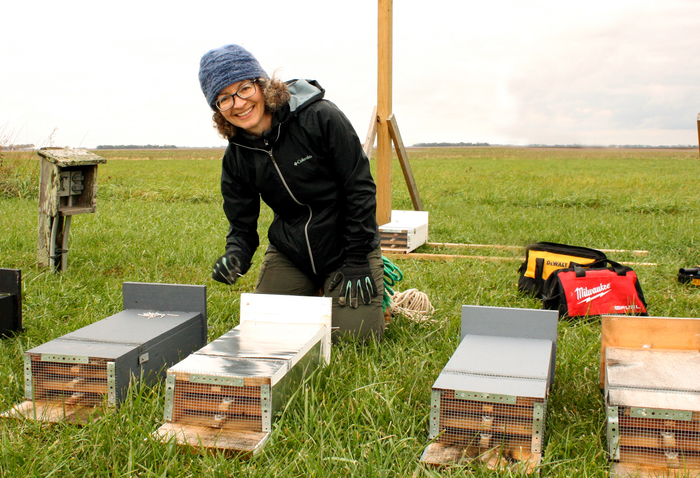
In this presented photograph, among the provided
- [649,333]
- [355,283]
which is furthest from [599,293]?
[355,283]

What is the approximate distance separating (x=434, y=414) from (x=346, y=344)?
1051 millimetres

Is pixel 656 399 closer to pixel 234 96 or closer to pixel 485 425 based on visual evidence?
pixel 485 425

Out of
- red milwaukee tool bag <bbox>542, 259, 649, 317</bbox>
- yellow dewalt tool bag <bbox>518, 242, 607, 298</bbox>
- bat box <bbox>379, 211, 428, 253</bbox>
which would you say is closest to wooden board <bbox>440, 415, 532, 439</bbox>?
red milwaukee tool bag <bbox>542, 259, 649, 317</bbox>

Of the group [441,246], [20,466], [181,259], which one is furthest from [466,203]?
[20,466]

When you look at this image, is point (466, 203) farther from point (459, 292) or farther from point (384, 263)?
point (384, 263)

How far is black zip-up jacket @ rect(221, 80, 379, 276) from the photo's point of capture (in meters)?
2.89

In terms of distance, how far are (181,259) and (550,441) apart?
12.2 ft

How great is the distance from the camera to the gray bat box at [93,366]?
220cm

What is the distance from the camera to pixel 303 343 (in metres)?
2.38

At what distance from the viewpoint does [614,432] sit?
184cm

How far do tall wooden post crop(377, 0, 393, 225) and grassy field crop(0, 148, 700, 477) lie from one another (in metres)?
0.86

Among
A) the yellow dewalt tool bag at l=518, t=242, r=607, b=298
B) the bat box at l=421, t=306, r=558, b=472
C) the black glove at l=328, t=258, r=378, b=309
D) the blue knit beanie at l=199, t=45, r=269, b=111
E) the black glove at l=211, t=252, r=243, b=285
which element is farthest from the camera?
the yellow dewalt tool bag at l=518, t=242, r=607, b=298

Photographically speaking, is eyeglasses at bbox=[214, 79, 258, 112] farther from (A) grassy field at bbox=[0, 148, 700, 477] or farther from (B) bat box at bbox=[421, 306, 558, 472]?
(B) bat box at bbox=[421, 306, 558, 472]

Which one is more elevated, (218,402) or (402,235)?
(402,235)
